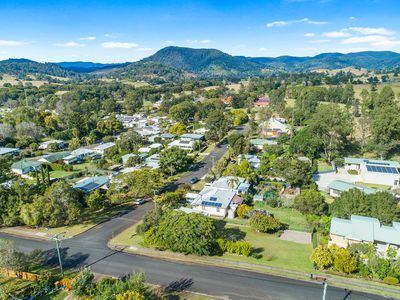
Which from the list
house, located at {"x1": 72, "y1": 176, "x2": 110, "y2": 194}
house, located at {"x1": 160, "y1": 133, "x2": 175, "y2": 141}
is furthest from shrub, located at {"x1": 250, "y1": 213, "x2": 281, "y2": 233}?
house, located at {"x1": 160, "y1": 133, "x2": 175, "y2": 141}

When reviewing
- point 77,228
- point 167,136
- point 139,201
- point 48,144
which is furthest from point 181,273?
point 48,144

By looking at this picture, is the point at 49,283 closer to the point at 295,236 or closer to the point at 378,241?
the point at 295,236

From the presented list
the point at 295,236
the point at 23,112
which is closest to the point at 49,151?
the point at 23,112

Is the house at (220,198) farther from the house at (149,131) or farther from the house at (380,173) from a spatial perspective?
the house at (149,131)

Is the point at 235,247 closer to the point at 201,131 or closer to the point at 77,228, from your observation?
the point at 77,228

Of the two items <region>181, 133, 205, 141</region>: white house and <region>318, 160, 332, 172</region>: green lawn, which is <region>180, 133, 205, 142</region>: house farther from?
<region>318, 160, 332, 172</region>: green lawn

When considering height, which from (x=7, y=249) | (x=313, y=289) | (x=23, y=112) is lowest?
(x=313, y=289)
